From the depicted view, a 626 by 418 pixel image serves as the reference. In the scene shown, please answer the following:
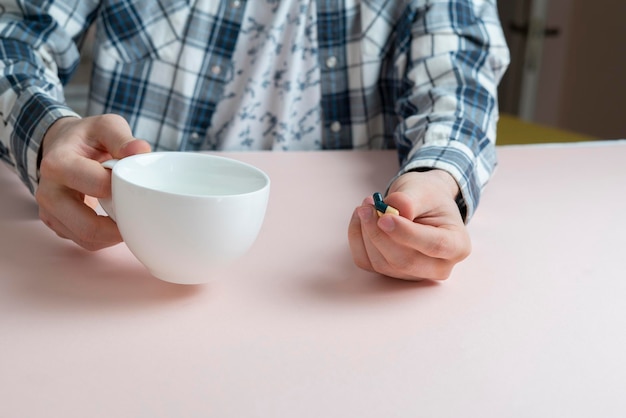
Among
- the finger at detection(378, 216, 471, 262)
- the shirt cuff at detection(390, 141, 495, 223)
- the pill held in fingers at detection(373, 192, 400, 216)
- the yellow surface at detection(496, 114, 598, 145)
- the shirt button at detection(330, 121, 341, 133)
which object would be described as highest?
the pill held in fingers at detection(373, 192, 400, 216)

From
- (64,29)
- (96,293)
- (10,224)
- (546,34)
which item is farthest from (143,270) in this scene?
(546,34)

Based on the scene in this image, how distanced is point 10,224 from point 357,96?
0.53m

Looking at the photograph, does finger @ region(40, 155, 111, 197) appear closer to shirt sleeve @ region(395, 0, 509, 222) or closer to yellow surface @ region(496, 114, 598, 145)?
shirt sleeve @ region(395, 0, 509, 222)

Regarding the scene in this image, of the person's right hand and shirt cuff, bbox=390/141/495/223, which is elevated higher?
the person's right hand

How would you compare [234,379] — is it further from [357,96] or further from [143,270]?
[357,96]

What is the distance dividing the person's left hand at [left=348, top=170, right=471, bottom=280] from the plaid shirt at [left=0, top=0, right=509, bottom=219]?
7.5 inches

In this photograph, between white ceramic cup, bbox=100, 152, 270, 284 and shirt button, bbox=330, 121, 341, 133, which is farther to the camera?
shirt button, bbox=330, 121, 341, 133

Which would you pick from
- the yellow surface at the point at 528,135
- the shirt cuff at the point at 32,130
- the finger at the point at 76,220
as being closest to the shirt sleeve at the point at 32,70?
the shirt cuff at the point at 32,130

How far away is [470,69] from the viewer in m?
0.89

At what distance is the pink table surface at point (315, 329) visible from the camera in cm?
40

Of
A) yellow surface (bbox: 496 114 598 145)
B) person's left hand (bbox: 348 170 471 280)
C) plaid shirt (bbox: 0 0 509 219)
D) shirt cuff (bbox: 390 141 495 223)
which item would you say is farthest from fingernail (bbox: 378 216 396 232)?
yellow surface (bbox: 496 114 598 145)

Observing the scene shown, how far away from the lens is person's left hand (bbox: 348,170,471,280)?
54 centimetres

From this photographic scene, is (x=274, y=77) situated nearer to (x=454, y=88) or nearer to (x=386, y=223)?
(x=454, y=88)

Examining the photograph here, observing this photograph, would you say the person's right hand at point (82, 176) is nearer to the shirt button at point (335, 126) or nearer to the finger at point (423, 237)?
the finger at point (423, 237)
